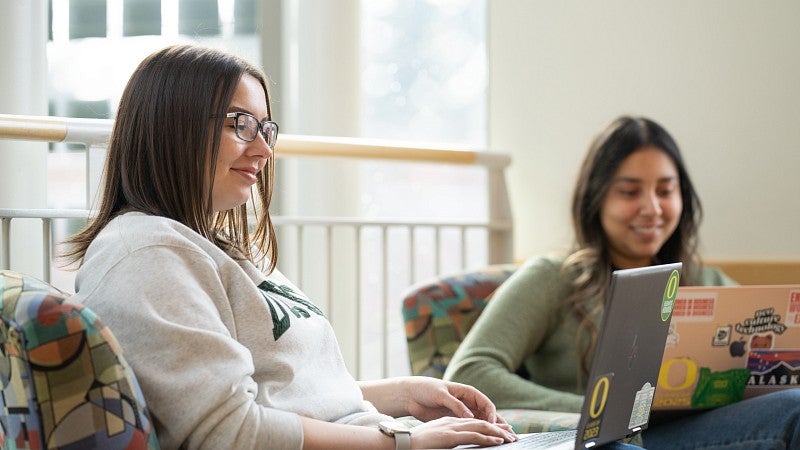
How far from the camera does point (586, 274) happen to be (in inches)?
88.4

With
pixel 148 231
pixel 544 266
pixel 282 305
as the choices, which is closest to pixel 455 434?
pixel 282 305

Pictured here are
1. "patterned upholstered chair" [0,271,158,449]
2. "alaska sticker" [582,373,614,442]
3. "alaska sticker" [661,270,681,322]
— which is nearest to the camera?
"patterned upholstered chair" [0,271,158,449]

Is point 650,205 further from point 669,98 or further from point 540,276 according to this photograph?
point 669,98

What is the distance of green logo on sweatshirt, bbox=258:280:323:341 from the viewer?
1.30 meters

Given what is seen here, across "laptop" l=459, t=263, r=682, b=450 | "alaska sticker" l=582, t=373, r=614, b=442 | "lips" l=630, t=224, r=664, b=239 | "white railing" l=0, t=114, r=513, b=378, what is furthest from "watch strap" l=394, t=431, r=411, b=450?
"lips" l=630, t=224, r=664, b=239

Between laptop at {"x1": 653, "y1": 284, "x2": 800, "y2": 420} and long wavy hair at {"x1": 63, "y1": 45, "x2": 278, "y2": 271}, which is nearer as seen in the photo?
long wavy hair at {"x1": 63, "y1": 45, "x2": 278, "y2": 271}

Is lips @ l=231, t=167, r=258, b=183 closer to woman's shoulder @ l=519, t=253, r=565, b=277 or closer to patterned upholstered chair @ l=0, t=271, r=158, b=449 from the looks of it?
patterned upholstered chair @ l=0, t=271, r=158, b=449

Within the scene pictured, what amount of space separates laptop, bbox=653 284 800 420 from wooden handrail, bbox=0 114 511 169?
862 millimetres

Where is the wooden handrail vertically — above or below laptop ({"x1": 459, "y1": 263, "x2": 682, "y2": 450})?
above

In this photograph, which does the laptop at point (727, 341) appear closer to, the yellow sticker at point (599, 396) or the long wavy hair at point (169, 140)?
the yellow sticker at point (599, 396)

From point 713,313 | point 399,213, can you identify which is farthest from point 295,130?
point 713,313

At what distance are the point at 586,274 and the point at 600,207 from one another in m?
0.18

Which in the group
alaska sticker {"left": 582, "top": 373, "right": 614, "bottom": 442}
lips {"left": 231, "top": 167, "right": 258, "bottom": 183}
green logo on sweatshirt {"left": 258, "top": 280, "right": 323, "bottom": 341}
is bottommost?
alaska sticker {"left": 582, "top": 373, "right": 614, "bottom": 442}

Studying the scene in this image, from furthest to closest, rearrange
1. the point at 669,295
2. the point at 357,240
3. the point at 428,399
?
the point at 357,240 < the point at 428,399 < the point at 669,295
